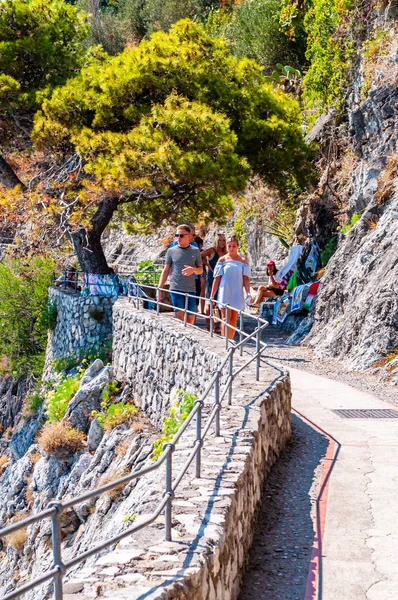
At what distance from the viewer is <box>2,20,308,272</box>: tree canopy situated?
17844 mm

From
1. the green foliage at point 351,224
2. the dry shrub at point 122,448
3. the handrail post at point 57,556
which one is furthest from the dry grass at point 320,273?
the handrail post at point 57,556

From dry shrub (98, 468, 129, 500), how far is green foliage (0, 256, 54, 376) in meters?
10.9

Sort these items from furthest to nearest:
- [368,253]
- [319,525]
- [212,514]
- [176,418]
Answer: [368,253], [176,418], [319,525], [212,514]

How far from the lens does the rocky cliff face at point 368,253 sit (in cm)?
1329

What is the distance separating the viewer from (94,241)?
2094 centimetres

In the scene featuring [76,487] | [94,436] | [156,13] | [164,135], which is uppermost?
[156,13]

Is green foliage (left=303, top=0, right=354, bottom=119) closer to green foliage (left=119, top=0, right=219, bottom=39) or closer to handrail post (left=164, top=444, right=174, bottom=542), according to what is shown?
handrail post (left=164, top=444, right=174, bottom=542)

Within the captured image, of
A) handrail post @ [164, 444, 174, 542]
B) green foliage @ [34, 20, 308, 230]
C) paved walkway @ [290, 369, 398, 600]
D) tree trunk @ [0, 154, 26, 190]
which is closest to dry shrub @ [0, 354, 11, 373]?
tree trunk @ [0, 154, 26, 190]

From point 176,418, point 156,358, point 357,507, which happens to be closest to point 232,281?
point 176,418

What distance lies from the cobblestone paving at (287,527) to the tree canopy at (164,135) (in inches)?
407

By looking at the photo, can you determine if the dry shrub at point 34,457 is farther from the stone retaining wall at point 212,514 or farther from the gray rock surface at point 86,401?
the stone retaining wall at point 212,514

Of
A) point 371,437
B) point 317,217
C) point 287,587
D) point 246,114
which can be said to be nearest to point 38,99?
point 246,114

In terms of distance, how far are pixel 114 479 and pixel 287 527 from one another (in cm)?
591

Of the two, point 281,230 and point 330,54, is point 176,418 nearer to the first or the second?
point 330,54
